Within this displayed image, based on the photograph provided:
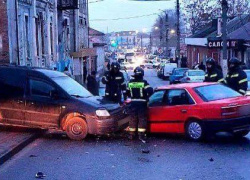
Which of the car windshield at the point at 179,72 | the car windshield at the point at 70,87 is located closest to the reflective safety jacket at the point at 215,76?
the car windshield at the point at 70,87

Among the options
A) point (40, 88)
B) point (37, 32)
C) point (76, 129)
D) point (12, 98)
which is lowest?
point (76, 129)

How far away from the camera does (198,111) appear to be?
1054cm

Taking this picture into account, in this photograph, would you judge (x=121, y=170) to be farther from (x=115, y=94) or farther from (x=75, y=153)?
(x=115, y=94)

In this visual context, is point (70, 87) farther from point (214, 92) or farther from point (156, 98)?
point (214, 92)

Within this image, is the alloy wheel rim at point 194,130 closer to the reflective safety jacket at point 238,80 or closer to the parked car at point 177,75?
the reflective safety jacket at point 238,80

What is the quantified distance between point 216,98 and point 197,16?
56.4m

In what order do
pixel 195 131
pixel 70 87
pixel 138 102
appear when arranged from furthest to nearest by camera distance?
pixel 70 87 < pixel 138 102 < pixel 195 131

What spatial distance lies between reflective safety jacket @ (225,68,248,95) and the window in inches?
190

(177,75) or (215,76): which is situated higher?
(215,76)

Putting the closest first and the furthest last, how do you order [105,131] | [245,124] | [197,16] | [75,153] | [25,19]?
1. [75,153]
2. [245,124]
3. [105,131]
4. [25,19]
5. [197,16]

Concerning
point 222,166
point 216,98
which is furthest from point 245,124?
point 222,166

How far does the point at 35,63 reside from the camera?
22.7 m

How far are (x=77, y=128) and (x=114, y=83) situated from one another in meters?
2.42

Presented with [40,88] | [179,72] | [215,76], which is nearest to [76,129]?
[40,88]
